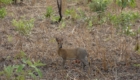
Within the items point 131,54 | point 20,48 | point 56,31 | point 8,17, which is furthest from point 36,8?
point 131,54

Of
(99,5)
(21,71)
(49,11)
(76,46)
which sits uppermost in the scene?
(99,5)

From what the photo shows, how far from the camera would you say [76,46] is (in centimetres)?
604

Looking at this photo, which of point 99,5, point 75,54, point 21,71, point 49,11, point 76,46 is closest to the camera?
point 21,71

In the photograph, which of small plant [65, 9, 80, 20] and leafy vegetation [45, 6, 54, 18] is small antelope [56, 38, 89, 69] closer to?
leafy vegetation [45, 6, 54, 18]

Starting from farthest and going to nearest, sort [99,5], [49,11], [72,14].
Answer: [72,14], [49,11], [99,5]

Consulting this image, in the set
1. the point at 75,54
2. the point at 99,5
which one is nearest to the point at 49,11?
the point at 99,5

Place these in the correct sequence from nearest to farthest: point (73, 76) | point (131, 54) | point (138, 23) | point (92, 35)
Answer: point (73, 76) < point (131, 54) < point (92, 35) < point (138, 23)

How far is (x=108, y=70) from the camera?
16.6 feet

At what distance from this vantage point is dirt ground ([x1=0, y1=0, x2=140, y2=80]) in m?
4.96

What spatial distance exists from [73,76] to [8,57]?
1.12 meters

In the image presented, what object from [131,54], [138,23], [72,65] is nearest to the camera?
[72,65]

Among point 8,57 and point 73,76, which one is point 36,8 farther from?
point 73,76

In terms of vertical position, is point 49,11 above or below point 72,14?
above

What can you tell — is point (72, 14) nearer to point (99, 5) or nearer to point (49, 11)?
point (49, 11)
